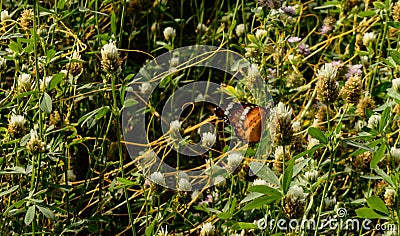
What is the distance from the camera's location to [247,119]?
1829 mm

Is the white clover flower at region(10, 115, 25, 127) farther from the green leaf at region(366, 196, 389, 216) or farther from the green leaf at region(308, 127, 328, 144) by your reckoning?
the green leaf at region(366, 196, 389, 216)

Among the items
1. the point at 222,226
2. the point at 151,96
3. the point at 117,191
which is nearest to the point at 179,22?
the point at 151,96

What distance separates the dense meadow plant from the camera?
1.59 metres

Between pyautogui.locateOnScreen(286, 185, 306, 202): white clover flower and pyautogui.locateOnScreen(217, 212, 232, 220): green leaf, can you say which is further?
pyautogui.locateOnScreen(217, 212, 232, 220): green leaf

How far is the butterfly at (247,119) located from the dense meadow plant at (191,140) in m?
0.04

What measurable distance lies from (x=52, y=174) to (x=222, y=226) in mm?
480

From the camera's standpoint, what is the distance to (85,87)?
1.98 meters

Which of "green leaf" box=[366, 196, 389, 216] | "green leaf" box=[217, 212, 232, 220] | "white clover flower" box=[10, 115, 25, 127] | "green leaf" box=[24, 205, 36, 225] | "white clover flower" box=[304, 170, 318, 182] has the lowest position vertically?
"green leaf" box=[217, 212, 232, 220]

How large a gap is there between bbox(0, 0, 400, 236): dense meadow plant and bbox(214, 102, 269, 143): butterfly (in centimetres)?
4

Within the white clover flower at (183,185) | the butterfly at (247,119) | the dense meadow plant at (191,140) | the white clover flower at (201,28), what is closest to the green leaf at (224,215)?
the dense meadow plant at (191,140)

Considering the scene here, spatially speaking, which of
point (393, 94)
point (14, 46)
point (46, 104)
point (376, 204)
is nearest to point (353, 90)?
point (393, 94)

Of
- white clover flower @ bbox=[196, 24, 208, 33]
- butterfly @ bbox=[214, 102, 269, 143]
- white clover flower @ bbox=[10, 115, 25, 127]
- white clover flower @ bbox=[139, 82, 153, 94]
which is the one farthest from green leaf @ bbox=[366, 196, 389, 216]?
white clover flower @ bbox=[196, 24, 208, 33]

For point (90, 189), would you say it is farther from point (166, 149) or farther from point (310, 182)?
point (310, 182)

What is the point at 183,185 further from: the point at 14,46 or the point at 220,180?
the point at 14,46
